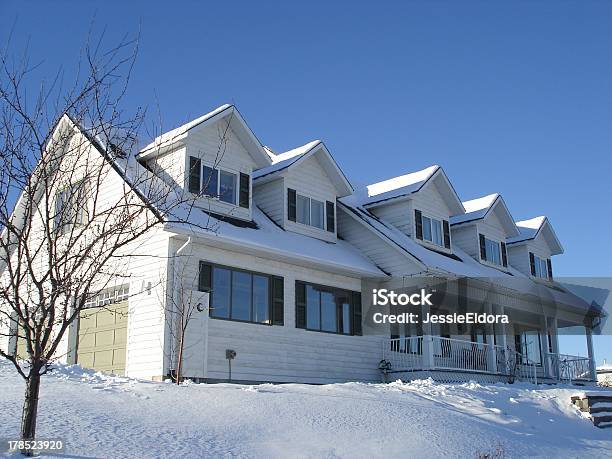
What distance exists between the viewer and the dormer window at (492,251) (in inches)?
1040

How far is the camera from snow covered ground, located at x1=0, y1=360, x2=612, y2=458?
23.1 ft

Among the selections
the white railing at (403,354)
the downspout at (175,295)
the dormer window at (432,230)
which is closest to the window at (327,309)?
the white railing at (403,354)

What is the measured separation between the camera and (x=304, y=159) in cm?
1995

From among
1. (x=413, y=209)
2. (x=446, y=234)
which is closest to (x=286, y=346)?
(x=413, y=209)

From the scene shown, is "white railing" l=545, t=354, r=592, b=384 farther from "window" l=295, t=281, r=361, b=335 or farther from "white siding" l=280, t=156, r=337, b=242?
"white siding" l=280, t=156, r=337, b=242

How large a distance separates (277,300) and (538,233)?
55.1 ft

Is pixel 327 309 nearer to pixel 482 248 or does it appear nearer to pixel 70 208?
pixel 482 248

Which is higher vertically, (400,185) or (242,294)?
(400,185)

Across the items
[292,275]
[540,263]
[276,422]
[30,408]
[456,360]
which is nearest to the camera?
[30,408]

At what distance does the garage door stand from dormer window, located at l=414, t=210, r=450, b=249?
418 inches

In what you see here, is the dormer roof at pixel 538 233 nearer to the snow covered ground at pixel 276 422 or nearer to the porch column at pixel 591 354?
the porch column at pixel 591 354

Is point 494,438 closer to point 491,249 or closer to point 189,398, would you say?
point 189,398

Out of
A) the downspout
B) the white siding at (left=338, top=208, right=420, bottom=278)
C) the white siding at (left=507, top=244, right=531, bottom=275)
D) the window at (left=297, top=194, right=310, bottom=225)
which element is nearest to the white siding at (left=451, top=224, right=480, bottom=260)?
the white siding at (left=507, top=244, right=531, bottom=275)

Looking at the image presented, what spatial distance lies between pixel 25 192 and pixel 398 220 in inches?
665
